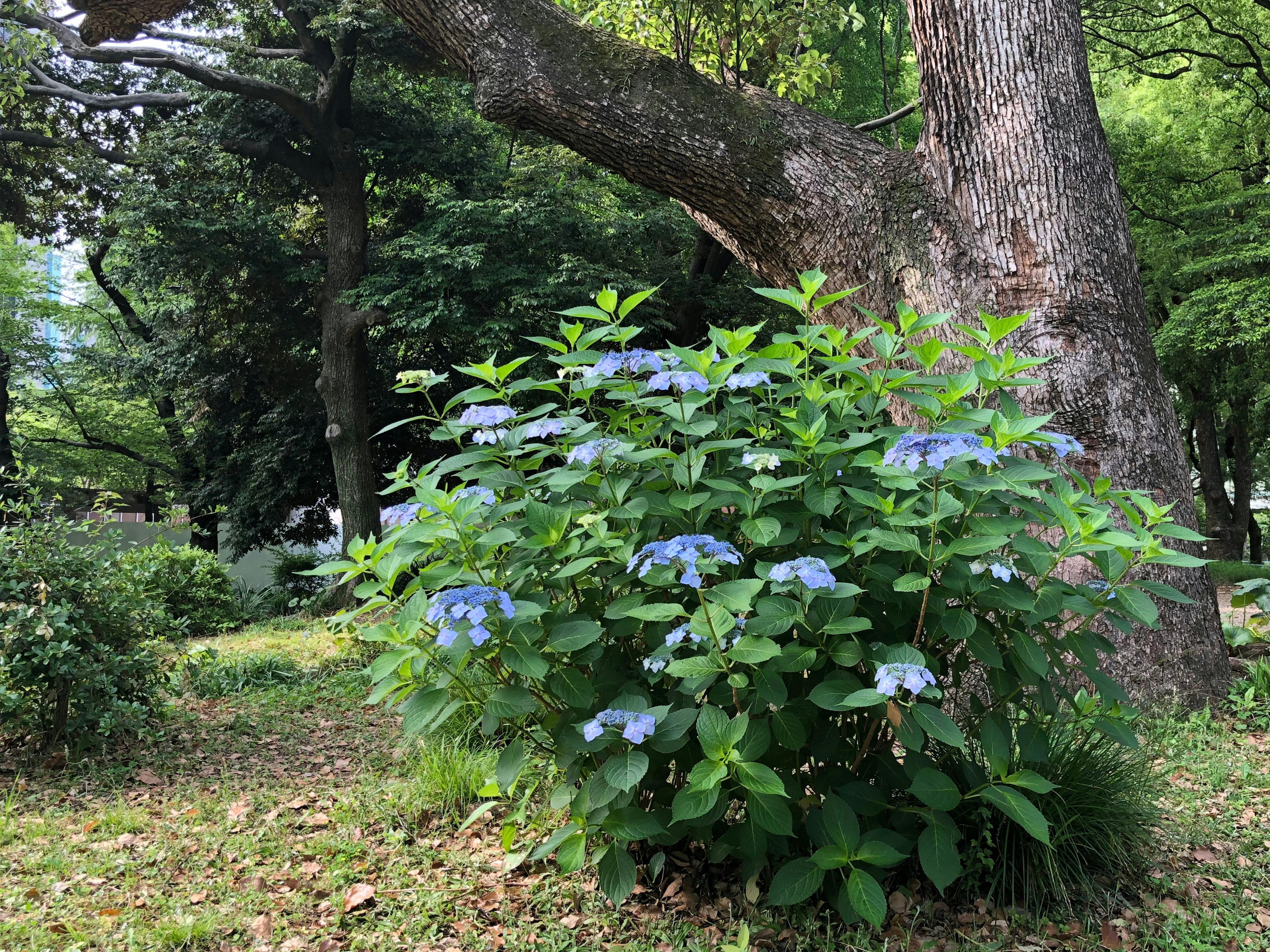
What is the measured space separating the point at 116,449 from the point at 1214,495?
21436 mm

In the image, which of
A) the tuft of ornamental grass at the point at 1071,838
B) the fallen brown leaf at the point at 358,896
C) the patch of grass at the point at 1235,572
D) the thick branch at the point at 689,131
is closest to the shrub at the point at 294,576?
the thick branch at the point at 689,131

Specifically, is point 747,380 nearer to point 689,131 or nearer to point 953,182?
point 953,182

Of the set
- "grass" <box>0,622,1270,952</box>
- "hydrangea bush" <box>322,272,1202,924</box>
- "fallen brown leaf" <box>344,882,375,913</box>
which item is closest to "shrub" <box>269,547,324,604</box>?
"grass" <box>0,622,1270,952</box>

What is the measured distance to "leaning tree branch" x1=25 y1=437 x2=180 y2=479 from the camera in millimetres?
16797

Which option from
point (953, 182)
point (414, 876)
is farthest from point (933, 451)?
point (953, 182)

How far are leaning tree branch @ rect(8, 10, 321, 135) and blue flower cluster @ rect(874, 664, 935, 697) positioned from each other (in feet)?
38.1

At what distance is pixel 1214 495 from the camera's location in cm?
1709

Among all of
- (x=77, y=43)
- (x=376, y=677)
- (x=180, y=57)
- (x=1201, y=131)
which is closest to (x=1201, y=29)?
(x=1201, y=131)

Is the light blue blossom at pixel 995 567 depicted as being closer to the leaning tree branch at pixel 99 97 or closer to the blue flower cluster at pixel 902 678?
the blue flower cluster at pixel 902 678

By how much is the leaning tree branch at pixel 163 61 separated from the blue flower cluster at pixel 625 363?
418 inches

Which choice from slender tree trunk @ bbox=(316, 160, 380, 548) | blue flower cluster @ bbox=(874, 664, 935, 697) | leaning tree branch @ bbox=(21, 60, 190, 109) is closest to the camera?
blue flower cluster @ bbox=(874, 664, 935, 697)

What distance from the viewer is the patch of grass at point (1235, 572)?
41.2 feet

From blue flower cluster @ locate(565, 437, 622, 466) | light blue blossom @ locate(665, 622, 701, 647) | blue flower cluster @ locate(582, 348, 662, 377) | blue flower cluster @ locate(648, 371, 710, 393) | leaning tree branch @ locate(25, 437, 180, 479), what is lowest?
light blue blossom @ locate(665, 622, 701, 647)

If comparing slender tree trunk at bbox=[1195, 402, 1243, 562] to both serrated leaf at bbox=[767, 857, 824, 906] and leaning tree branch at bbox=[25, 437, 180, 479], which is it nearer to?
serrated leaf at bbox=[767, 857, 824, 906]
